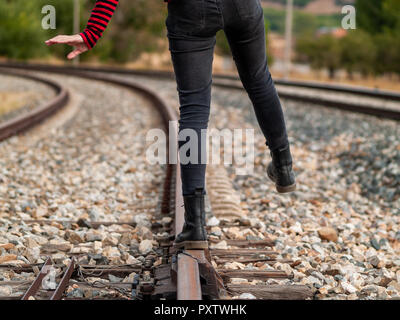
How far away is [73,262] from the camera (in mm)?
2787

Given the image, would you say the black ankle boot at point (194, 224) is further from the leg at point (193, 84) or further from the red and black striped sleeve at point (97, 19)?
the red and black striped sleeve at point (97, 19)

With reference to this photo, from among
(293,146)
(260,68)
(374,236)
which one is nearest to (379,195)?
(374,236)

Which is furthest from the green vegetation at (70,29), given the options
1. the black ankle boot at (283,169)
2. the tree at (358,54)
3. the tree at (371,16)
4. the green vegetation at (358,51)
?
the black ankle boot at (283,169)

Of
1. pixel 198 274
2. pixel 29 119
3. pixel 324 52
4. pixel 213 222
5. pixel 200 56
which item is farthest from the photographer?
pixel 324 52

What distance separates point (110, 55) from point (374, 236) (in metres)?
44.5

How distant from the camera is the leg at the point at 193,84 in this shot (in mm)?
2664

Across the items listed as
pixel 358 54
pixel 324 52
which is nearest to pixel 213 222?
pixel 358 54

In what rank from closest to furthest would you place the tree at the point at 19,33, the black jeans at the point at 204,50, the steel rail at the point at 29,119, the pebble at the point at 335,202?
the black jeans at the point at 204,50 → the pebble at the point at 335,202 → the steel rail at the point at 29,119 → the tree at the point at 19,33

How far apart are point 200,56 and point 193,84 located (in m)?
0.13

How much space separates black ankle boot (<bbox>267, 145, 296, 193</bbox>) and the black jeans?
342 mm

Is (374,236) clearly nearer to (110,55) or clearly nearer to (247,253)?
(247,253)

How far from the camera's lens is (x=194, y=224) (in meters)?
2.86

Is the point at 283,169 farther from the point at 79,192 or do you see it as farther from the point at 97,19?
the point at 79,192

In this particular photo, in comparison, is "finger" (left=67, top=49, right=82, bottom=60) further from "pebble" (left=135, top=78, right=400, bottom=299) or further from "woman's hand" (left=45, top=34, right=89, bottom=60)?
"pebble" (left=135, top=78, right=400, bottom=299)
